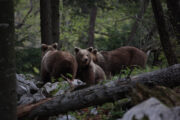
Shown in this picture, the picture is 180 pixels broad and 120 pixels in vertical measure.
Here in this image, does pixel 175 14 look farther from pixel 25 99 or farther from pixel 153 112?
pixel 153 112

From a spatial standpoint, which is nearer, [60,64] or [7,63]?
[7,63]

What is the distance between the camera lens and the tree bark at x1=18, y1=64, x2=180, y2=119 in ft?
13.0

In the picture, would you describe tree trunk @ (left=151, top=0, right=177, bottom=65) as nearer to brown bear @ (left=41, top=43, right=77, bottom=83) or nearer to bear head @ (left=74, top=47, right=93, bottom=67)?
brown bear @ (left=41, top=43, right=77, bottom=83)

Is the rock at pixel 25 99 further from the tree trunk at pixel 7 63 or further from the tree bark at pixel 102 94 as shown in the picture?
the tree trunk at pixel 7 63

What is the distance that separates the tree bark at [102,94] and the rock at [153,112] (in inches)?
38.3

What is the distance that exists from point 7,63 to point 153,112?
6.19 ft

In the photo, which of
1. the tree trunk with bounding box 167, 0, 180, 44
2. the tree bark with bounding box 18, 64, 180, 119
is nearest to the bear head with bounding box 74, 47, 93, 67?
the tree trunk with bounding box 167, 0, 180, 44

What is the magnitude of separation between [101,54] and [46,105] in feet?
28.6

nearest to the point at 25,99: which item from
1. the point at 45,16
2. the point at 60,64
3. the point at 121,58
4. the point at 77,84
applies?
the point at 77,84

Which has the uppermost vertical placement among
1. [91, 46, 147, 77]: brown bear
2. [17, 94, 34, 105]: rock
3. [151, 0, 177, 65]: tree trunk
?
[151, 0, 177, 65]: tree trunk

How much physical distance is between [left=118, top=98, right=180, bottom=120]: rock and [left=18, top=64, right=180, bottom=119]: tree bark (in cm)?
97

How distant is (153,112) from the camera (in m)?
2.77

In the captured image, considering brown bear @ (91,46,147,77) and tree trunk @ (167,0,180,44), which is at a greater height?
tree trunk @ (167,0,180,44)

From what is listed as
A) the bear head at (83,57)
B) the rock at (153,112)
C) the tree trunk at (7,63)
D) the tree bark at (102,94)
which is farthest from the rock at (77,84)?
the bear head at (83,57)
